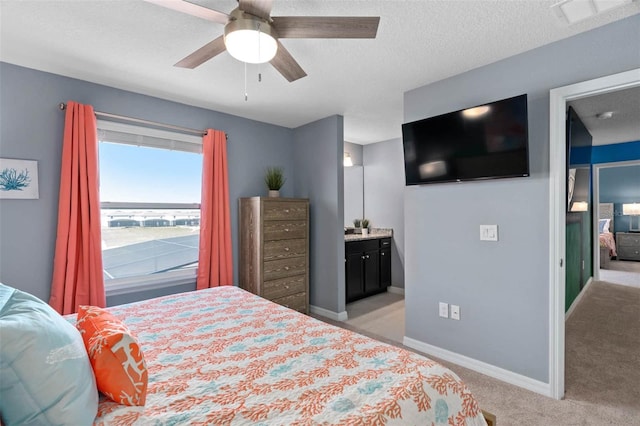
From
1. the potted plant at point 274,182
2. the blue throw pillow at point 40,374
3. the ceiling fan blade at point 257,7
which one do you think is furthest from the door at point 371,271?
the blue throw pillow at point 40,374

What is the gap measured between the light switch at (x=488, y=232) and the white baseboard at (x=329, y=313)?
197 cm

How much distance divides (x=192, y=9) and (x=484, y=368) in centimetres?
317

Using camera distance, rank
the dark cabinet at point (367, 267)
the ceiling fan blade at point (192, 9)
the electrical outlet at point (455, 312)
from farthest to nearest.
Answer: the dark cabinet at point (367, 267) → the electrical outlet at point (455, 312) → the ceiling fan blade at point (192, 9)

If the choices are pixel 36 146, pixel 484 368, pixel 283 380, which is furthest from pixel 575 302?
pixel 36 146

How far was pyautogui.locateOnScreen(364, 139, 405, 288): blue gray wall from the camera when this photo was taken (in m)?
5.00

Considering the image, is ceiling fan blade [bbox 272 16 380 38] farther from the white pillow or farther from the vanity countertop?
the white pillow

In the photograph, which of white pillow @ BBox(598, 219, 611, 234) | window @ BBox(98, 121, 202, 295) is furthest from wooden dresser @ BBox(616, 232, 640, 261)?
window @ BBox(98, 121, 202, 295)

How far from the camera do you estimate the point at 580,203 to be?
3.97 metres

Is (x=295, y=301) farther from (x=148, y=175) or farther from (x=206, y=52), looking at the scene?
(x=206, y=52)

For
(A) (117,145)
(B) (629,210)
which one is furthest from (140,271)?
(B) (629,210)

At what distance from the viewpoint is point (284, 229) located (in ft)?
12.2

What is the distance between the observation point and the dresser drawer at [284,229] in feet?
11.7

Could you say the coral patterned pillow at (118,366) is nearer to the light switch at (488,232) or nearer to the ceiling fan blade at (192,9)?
the ceiling fan blade at (192,9)

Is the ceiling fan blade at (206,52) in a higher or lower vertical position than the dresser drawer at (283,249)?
higher
